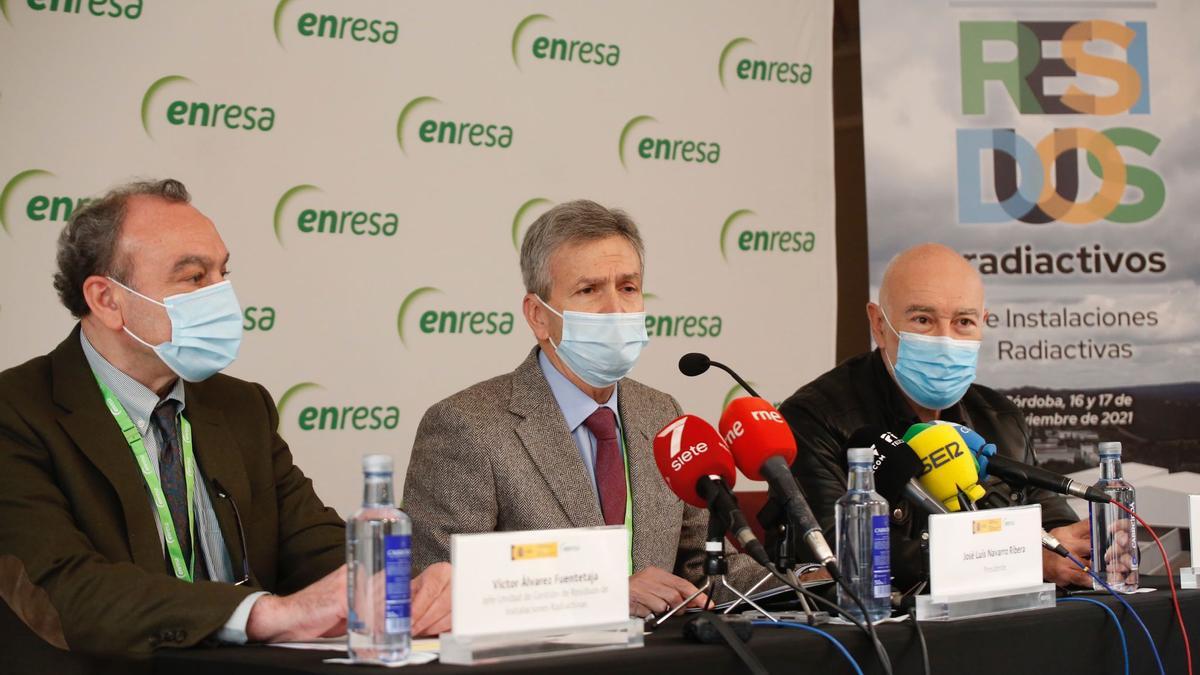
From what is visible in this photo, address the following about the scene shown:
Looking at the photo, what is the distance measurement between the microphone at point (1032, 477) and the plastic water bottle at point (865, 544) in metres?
0.26

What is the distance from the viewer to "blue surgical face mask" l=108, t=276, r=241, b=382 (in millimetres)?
2783

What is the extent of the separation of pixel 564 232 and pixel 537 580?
151cm

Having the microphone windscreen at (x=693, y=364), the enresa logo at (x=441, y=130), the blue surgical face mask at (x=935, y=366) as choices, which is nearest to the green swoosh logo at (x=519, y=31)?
the enresa logo at (x=441, y=130)

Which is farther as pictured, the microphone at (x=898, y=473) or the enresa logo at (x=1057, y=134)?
the enresa logo at (x=1057, y=134)

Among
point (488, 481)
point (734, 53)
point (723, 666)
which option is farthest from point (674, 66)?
point (723, 666)

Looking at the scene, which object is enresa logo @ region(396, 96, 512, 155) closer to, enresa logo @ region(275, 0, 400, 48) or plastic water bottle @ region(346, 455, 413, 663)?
enresa logo @ region(275, 0, 400, 48)

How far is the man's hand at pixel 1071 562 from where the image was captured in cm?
283

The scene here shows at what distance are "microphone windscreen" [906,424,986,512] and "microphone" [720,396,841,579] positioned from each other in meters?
0.36

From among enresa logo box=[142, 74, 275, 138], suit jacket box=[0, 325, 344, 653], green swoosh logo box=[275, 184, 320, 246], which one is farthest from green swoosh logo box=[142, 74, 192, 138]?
suit jacket box=[0, 325, 344, 653]

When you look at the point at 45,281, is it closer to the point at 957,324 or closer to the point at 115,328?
the point at 115,328

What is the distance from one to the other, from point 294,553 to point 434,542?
297mm

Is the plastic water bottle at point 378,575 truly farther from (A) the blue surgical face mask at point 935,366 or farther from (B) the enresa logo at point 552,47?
(B) the enresa logo at point 552,47

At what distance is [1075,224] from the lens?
536 cm

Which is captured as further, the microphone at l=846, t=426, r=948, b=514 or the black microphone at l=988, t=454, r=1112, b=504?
the black microphone at l=988, t=454, r=1112, b=504
